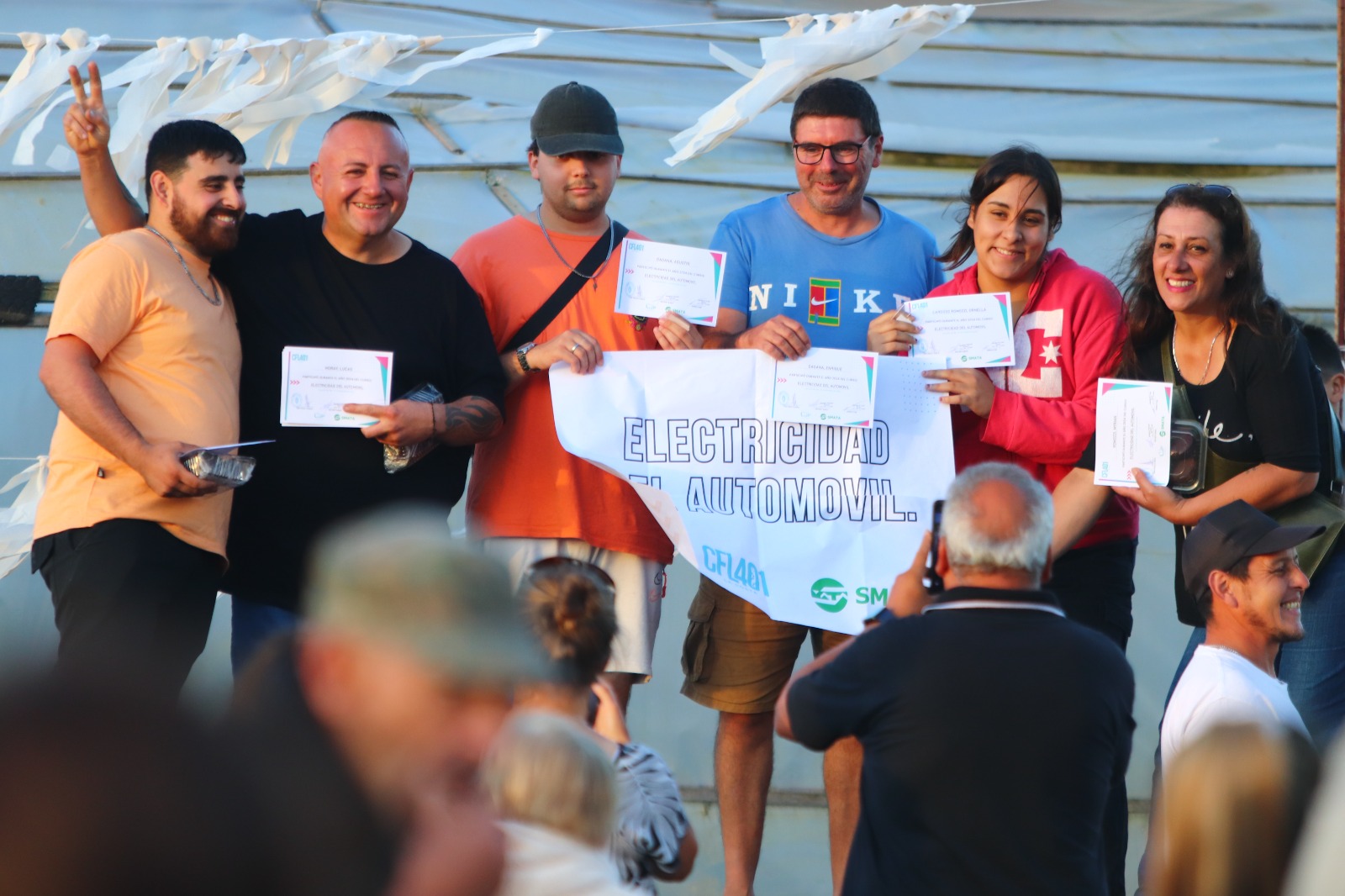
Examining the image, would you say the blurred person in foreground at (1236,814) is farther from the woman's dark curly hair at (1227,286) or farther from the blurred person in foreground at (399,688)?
the woman's dark curly hair at (1227,286)

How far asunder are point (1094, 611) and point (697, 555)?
105 centimetres

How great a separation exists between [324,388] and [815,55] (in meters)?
1.98

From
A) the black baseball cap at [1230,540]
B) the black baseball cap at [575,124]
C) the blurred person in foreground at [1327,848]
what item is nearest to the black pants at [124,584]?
the black baseball cap at [575,124]

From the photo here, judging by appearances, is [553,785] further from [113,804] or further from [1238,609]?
[1238,609]

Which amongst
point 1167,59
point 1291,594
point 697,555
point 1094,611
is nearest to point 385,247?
point 697,555

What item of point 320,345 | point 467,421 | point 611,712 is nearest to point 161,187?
point 320,345

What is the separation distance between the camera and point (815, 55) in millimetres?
4695

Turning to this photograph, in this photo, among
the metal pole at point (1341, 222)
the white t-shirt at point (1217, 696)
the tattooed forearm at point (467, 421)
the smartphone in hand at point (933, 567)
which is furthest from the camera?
the metal pole at point (1341, 222)

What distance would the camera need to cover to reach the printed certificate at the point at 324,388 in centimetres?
368

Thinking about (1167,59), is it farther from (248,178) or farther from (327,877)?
(327,877)

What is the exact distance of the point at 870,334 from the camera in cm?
398

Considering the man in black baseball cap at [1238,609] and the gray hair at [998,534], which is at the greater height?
the gray hair at [998,534]

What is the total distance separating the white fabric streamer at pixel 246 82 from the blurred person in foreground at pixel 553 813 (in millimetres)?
3134

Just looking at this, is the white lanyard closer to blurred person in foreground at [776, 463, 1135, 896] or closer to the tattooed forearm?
blurred person in foreground at [776, 463, 1135, 896]
